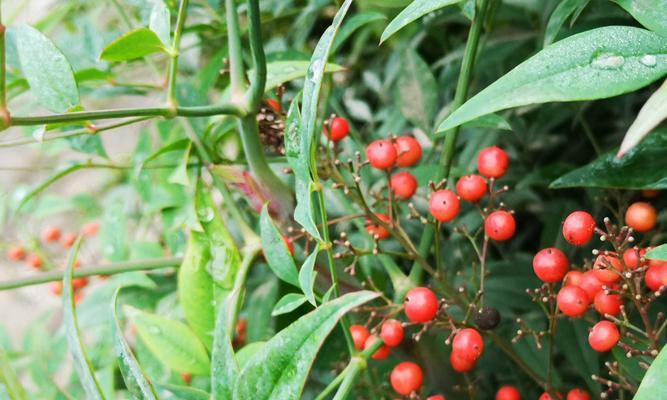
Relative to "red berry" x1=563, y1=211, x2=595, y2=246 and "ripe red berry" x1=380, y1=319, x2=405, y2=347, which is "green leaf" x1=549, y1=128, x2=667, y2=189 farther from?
"ripe red berry" x1=380, y1=319, x2=405, y2=347

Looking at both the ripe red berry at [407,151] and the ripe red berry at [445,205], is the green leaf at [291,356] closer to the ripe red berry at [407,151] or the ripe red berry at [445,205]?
the ripe red berry at [445,205]

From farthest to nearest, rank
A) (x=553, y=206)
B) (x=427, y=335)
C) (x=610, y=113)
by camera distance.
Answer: (x=610, y=113), (x=553, y=206), (x=427, y=335)

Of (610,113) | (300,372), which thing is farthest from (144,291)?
(610,113)

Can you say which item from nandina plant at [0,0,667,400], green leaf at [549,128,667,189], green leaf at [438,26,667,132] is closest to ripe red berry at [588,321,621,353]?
nandina plant at [0,0,667,400]

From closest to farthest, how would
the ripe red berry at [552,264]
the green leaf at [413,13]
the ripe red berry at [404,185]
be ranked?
the green leaf at [413,13]
the ripe red berry at [552,264]
the ripe red berry at [404,185]

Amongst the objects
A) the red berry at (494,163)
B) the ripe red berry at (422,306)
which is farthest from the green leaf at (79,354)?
the red berry at (494,163)

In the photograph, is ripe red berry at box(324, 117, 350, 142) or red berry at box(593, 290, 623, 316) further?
ripe red berry at box(324, 117, 350, 142)

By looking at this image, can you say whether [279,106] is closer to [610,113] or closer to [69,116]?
[69,116]
